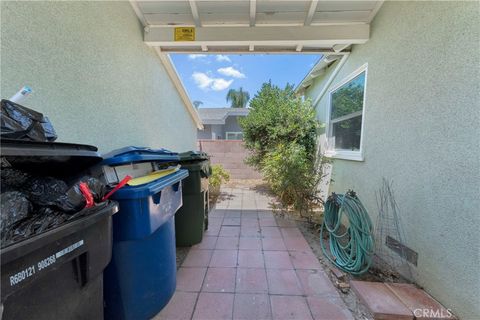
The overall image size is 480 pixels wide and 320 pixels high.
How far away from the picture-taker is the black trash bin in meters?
0.73

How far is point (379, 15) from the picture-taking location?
2715mm

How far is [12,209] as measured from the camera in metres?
0.82

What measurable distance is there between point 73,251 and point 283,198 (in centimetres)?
430

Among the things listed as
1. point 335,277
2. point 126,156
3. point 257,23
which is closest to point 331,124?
point 257,23

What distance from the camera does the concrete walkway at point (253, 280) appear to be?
1.83 metres

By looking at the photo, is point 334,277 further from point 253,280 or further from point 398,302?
point 253,280

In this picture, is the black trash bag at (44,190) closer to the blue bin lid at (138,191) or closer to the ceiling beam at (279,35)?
the blue bin lid at (138,191)

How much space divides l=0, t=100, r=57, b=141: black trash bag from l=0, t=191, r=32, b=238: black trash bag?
30cm

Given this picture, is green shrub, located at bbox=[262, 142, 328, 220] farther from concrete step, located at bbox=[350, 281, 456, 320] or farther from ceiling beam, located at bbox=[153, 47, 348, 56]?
ceiling beam, located at bbox=[153, 47, 348, 56]

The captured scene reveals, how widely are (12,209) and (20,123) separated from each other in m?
0.48

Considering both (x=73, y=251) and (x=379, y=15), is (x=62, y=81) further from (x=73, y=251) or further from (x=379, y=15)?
(x=379, y=15)

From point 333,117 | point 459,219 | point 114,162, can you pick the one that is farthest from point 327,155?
point 114,162

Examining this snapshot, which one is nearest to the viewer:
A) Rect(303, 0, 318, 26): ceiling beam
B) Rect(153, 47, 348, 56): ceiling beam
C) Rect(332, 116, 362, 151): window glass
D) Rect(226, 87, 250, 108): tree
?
Rect(303, 0, 318, 26): ceiling beam

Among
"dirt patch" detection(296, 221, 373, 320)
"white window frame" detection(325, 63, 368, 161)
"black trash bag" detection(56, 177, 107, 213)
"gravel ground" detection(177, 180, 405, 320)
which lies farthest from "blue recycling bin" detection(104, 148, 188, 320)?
"white window frame" detection(325, 63, 368, 161)
